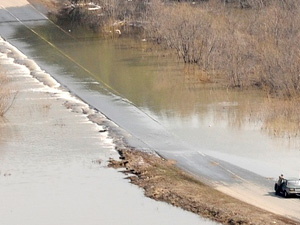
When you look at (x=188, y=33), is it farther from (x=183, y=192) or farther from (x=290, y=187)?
(x=290, y=187)

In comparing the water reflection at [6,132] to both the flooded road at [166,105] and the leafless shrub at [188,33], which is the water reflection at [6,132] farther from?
the leafless shrub at [188,33]

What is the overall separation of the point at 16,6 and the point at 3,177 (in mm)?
60706

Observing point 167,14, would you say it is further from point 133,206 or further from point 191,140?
point 133,206

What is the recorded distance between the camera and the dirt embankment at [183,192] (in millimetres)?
32781

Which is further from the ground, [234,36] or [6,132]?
[234,36]

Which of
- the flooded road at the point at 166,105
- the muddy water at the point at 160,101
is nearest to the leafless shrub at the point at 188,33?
the muddy water at the point at 160,101

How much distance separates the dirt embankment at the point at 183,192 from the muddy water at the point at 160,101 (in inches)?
95.3

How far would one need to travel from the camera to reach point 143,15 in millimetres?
85875

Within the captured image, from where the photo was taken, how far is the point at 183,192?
36531mm

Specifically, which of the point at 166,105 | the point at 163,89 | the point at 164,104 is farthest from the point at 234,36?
the point at 166,105

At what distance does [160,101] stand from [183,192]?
20099 millimetres

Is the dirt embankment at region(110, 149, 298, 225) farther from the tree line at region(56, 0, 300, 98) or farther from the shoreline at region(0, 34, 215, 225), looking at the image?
the tree line at region(56, 0, 300, 98)

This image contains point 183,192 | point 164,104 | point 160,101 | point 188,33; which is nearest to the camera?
point 183,192

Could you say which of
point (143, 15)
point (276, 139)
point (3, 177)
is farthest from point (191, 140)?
point (143, 15)
